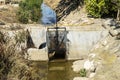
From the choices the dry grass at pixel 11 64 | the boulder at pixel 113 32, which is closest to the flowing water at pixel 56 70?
the boulder at pixel 113 32

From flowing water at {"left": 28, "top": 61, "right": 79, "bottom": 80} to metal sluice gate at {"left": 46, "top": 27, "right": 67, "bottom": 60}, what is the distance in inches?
43.1

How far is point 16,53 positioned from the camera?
50.6ft

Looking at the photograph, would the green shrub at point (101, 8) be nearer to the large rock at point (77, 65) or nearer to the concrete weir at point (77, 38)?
the concrete weir at point (77, 38)

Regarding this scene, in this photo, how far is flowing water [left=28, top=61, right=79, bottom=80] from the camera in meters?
29.7

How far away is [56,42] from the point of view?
3444 cm

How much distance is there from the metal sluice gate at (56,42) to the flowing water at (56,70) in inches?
43.1

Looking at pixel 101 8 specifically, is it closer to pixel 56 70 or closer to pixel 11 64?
pixel 56 70

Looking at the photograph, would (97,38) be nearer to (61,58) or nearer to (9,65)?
(61,58)

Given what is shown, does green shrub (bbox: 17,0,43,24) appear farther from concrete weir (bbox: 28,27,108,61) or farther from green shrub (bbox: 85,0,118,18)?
green shrub (bbox: 85,0,118,18)

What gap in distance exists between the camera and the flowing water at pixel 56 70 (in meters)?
29.7

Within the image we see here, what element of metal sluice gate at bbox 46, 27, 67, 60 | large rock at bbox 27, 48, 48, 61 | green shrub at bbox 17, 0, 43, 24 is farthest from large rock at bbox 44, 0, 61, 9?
large rock at bbox 27, 48, 48, 61

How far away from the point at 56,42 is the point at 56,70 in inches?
157

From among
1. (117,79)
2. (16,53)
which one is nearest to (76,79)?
(117,79)

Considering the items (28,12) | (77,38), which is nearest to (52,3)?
(28,12)
